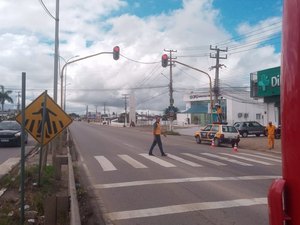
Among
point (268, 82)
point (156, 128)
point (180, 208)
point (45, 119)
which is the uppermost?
point (268, 82)

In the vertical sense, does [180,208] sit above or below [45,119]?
below

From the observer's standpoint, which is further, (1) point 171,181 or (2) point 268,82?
(2) point 268,82

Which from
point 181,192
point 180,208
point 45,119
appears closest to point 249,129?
point 181,192

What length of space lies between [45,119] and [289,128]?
8.46m

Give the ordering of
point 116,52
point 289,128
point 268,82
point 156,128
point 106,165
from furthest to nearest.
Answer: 1. point 268,82
2. point 116,52
3. point 156,128
4. point 106,165
5. point 289,128

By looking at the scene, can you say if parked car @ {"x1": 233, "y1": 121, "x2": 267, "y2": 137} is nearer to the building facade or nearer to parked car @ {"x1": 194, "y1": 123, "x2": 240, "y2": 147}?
the building facade

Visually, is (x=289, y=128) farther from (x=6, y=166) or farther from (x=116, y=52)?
(x=116, y=52)

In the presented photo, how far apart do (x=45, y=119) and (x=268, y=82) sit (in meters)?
30.4

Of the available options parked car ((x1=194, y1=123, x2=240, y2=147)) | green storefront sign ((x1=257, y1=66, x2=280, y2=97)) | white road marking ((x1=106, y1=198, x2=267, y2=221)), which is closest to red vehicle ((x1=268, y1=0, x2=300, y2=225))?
white road marking ((x1=106, y1=198, x2=267, y2=221))

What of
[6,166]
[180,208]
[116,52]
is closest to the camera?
[180,208]

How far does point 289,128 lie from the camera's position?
210 cm

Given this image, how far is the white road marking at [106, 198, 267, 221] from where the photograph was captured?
7867 mm

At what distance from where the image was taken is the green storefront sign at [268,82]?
35584 mm

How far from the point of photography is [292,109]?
6.75ft
